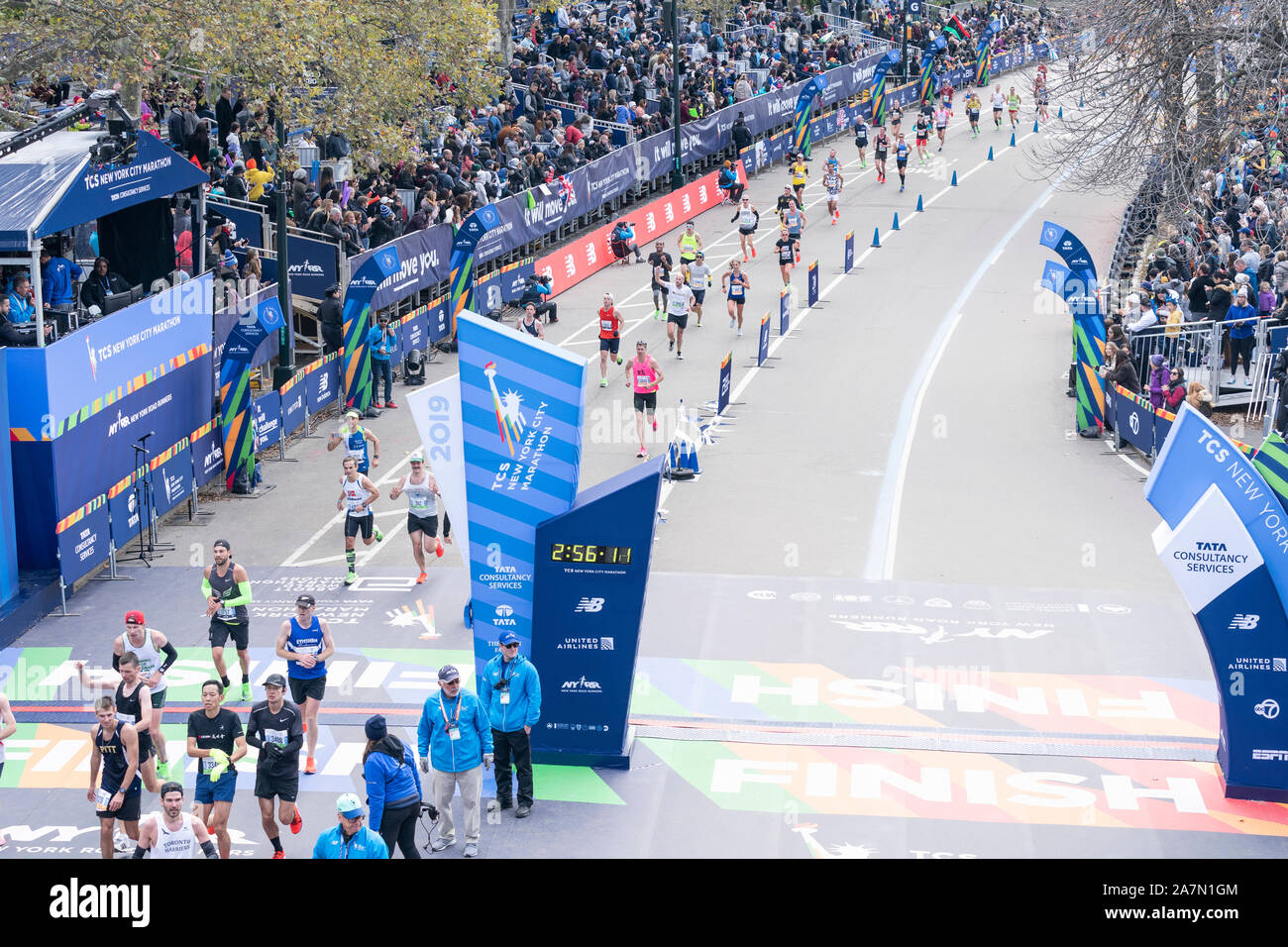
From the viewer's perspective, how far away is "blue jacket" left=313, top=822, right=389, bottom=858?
10.4 m

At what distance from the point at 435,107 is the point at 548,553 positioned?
24.8 m

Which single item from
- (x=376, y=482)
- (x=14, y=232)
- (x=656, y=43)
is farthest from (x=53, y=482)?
(x=656, y=43)

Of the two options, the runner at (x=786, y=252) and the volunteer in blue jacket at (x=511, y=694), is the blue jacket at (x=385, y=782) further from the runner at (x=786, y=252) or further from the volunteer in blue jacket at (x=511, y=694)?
the runner at (x=786, y=252)

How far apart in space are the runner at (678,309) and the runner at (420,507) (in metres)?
11.0

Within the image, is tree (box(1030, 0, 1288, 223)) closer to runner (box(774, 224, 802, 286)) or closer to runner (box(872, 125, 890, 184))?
runner (box(774, 224, 802, 286))

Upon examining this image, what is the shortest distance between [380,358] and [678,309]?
5879 millimetres

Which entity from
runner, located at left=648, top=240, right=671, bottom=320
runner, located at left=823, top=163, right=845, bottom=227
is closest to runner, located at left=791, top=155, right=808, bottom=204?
runner, located at left=823, top=163, right=845, bottom=227

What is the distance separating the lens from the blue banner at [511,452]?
13875 millimetres

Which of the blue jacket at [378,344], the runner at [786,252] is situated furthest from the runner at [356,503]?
the runner at [786,252]

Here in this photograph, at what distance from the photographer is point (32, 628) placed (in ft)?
59.4

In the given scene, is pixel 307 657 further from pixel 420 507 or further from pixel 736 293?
pixel 736 293

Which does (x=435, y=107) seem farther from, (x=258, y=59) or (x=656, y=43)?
(x=656, y=43)

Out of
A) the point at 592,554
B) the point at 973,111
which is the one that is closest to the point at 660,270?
the point at 592,554

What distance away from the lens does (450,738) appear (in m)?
12.5
